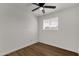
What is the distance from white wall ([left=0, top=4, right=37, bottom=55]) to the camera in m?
2.33

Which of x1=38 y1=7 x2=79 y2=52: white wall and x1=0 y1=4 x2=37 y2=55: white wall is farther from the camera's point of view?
x1=38 y1=7 x2=79 y2=52: white wall

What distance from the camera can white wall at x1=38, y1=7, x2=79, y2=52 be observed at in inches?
115

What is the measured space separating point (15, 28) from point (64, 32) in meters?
2.19

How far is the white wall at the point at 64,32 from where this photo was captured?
9.55 feet

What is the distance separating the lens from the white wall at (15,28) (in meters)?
2.33

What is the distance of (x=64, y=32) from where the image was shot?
323 cm

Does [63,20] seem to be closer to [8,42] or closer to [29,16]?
[29,16]

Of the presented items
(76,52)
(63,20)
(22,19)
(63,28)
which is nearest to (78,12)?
(63,20)

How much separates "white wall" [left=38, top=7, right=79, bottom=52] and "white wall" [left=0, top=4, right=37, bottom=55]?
422mm

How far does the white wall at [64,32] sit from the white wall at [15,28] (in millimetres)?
422

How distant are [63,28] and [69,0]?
2943 millimetres

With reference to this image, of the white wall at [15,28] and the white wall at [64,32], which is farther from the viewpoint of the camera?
the white wall at [64,32]

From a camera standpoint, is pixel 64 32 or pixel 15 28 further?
pixel 64 32

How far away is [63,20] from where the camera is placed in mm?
3266
